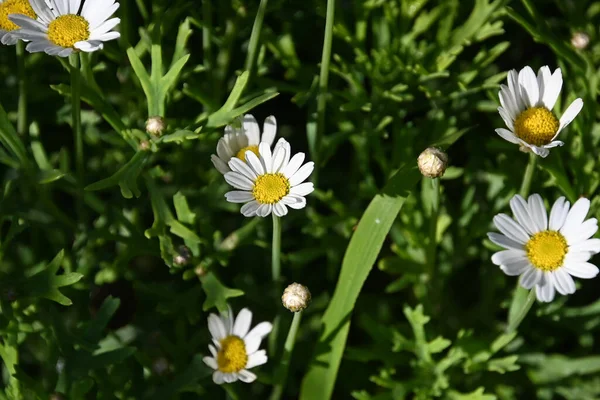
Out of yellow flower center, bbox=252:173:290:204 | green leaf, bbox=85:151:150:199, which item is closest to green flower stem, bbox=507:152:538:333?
yellow flower center, bbox=252:173:290:204

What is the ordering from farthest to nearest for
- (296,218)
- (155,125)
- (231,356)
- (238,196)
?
(296,218) → (231,356) → (155,125) → (238,196)

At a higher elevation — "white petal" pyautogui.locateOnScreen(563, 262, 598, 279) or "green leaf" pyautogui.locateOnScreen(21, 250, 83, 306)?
"white petal" pyautogui.locateOnScreen(563, 262, 598, 279)

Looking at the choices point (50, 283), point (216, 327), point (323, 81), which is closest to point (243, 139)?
point (323, 81)

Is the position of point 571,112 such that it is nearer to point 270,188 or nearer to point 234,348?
point 270,188

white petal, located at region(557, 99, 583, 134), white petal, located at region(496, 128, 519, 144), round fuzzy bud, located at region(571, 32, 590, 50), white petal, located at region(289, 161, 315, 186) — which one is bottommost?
white petal, located at region(289, 161, 315, 186)

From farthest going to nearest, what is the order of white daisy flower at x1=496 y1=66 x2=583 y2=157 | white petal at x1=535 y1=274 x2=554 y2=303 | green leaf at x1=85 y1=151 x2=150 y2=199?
white daisy flower at x1=496 y1=66 x2=583 y2=157, green leaf at x1=85 y1=151 x2=150 y2=199, white petal at x1=535 y1=274 x2=554 y2=303

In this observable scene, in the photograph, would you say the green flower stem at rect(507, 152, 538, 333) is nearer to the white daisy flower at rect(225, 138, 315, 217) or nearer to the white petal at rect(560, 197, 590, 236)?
the white petal at rect(560, 197, 590, 236)
